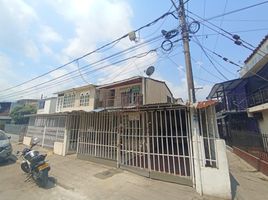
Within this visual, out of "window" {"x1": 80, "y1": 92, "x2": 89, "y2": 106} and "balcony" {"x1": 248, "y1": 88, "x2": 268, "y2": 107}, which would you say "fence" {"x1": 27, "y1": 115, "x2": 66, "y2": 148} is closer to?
"window" {"x1": 80, "y1": 92, "x2": 89, "y2": 106}

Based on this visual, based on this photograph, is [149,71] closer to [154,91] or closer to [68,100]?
[154,91]

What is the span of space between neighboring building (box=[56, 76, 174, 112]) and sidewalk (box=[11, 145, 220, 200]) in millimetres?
8563

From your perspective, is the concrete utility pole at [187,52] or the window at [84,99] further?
the window at [84,99]

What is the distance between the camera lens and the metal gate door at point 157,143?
243 inches

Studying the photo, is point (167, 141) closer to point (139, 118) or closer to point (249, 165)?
point (139, 118)

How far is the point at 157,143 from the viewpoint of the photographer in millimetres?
6750

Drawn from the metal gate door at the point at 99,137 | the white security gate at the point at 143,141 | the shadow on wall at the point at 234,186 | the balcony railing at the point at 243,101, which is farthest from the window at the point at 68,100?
the shadow on wall at the point at 234,186

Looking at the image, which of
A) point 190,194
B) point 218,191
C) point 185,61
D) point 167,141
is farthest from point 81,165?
point 185,61

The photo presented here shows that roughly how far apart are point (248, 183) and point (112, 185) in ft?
16.1

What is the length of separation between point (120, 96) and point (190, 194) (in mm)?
13906

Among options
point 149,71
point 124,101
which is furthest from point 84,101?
point 149,71

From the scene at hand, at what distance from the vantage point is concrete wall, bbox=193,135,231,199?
4.97 metres

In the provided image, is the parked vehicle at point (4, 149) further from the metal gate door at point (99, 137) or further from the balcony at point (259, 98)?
the balcony at point (259, 98)

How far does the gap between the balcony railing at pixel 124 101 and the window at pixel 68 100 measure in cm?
446
